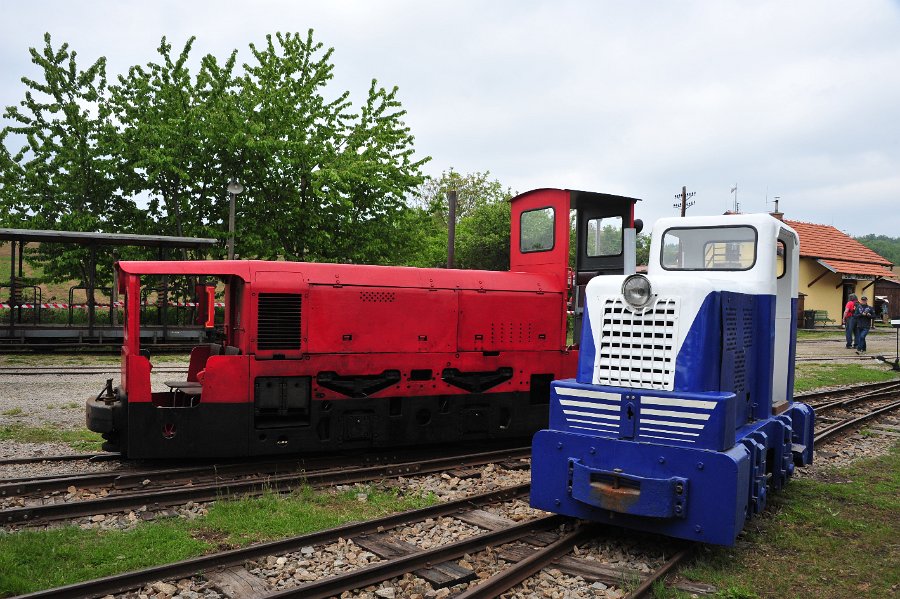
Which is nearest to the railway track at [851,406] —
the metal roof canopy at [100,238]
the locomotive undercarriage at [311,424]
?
the locomotive undercarriage at [311,424]

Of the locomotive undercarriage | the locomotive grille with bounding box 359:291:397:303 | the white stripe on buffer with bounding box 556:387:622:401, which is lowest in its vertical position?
the locomotive undercarriage

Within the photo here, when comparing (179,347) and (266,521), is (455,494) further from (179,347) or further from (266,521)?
(179,347)

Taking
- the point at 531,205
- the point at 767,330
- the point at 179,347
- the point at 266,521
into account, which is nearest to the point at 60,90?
the point at 179,347

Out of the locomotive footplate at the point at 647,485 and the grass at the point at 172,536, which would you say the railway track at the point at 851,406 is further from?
the grass at the point at 172,536

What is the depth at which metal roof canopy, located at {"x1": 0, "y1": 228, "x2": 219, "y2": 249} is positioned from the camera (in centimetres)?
1619

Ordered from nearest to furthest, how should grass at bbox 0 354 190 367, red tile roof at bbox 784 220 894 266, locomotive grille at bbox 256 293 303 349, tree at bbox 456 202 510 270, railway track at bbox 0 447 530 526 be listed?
railway track at bbox 0 447 530 526, locomotive grille at bbox 256 293 303 349, grass at bbox 0 354 190 367, tree at bbox 456 202 510 270, red tile roof at bbox 784 220 894 266

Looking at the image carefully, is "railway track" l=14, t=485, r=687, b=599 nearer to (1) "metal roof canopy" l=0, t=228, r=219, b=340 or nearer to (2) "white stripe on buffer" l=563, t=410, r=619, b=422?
(2) "white stripe on buffer" l=563, t=410, r=619, b=422

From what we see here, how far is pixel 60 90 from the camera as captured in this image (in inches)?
850

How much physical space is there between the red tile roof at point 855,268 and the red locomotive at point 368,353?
32.6 metres

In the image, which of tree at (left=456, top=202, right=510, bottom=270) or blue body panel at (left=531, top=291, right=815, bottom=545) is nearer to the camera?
blue body panel at (left=531, top=291, right=815, bottom=545)

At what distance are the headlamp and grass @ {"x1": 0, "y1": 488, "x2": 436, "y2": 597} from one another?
268 cm

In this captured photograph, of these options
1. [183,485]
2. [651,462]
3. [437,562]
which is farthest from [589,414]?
[183,485]

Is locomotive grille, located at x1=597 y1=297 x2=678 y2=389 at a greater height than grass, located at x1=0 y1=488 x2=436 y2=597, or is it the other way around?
locomotive grille, located at x1=597 y1=297 x2=678 y2=389

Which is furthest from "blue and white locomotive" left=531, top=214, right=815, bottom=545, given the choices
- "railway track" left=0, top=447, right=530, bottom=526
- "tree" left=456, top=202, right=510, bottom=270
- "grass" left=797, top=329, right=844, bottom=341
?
"tree" left=456, top=202, right=510, bottom=270
